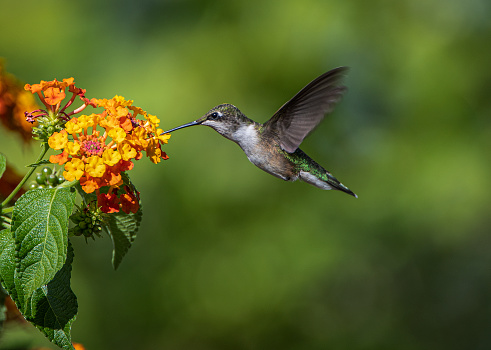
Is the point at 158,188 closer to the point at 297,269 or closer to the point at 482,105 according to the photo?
the point at 297,269

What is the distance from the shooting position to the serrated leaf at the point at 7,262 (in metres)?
0.81

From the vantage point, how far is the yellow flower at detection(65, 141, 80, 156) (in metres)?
0.89

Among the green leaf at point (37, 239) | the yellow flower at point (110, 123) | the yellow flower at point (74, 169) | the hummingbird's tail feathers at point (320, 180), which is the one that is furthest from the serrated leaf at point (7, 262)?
the hummingbird's tail feathers at point (320, 180)

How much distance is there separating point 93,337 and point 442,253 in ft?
7.11

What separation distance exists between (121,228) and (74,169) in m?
0.20

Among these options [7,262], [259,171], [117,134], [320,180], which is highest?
[117,134]

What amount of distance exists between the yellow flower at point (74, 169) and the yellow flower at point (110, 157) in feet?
0.13

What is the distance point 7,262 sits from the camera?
0.83 meters

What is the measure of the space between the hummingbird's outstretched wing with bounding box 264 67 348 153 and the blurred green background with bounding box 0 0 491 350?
135 centimetres

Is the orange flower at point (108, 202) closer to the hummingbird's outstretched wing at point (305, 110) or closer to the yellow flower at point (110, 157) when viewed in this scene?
the yellow flower at point (110, 157)

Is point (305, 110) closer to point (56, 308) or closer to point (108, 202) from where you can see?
point (108, 202)

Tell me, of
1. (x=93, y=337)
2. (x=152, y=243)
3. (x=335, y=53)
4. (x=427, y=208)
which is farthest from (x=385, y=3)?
(x=93, y=337)

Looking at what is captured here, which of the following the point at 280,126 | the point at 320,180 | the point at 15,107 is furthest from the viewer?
the point at 320,180

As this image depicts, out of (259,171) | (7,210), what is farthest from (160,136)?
(259,171)
